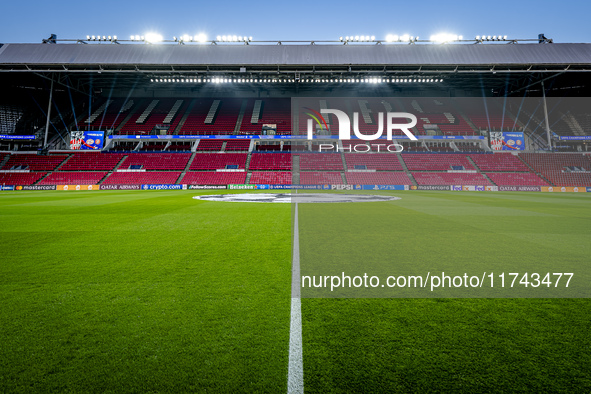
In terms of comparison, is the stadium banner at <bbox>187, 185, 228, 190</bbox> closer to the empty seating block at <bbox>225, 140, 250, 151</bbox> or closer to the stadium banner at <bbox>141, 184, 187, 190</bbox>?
the stadium banner at <bbox>141, 184, 187, 190</bbox>

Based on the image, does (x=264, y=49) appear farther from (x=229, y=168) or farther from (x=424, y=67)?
(x=424, y=67)

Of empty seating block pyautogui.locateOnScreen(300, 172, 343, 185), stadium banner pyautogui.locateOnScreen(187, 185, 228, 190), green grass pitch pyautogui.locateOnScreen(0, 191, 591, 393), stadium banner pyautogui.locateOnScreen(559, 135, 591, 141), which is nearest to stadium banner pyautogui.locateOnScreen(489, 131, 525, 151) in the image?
stadium banner pyautogui.locateOnScreen(559, 135, 591, 141)

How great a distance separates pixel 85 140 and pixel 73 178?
775cm

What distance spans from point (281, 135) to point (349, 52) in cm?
1411

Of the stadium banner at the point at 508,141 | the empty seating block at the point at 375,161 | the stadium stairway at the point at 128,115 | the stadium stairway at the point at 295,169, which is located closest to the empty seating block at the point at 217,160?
the stadium stairway at the point at 295,169

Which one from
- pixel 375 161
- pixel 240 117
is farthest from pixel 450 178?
pixel 240 117

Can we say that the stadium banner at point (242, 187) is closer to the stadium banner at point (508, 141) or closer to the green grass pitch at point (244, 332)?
→ the green grass pitch at point (244, 332)

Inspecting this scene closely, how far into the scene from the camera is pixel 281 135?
→ 140 feet

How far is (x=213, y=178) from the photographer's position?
3578cm

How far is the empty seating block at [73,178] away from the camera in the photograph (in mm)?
33750

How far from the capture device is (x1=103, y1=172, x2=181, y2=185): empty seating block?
34.7 metres

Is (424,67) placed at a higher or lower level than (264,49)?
lower

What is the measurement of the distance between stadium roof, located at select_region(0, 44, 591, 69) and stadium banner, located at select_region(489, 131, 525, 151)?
8.71 meters

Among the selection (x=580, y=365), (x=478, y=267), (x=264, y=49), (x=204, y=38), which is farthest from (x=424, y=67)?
(x=580, y=365)
